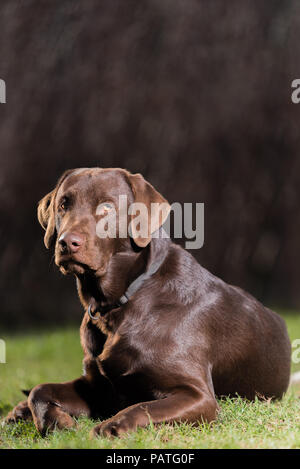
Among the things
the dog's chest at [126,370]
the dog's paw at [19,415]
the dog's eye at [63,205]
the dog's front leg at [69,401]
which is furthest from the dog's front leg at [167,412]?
the dog's eye at [63,205]

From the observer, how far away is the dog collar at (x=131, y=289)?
3.68 meters

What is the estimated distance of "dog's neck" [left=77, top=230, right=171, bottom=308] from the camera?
3.68 metres

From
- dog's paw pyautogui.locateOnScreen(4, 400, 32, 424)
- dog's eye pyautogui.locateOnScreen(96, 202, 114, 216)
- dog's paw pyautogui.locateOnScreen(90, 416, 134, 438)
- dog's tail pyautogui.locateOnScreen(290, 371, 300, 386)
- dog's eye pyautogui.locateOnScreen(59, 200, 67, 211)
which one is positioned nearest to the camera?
dog's paw pyautogui.locateOnScreen(90, 416, 134, 438)

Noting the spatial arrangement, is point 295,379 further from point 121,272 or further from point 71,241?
point 71,241

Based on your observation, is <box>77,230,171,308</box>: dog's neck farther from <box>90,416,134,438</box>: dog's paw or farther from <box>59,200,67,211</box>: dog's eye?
<box>90,416,134,438</box>: dog's paw

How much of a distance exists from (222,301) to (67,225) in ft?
3.45

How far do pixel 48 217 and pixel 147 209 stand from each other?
68 cm

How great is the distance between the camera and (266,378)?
4.08 meters

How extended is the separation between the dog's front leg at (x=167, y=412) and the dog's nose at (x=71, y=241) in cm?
82

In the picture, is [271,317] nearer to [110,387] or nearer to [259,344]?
[259,344]

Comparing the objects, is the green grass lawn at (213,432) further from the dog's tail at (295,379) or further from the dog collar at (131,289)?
the dog collar at (131,289)

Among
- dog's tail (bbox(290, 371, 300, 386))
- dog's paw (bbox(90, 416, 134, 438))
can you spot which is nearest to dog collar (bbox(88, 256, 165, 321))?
dog's paw (bbox(90, 416, 134, 438))
